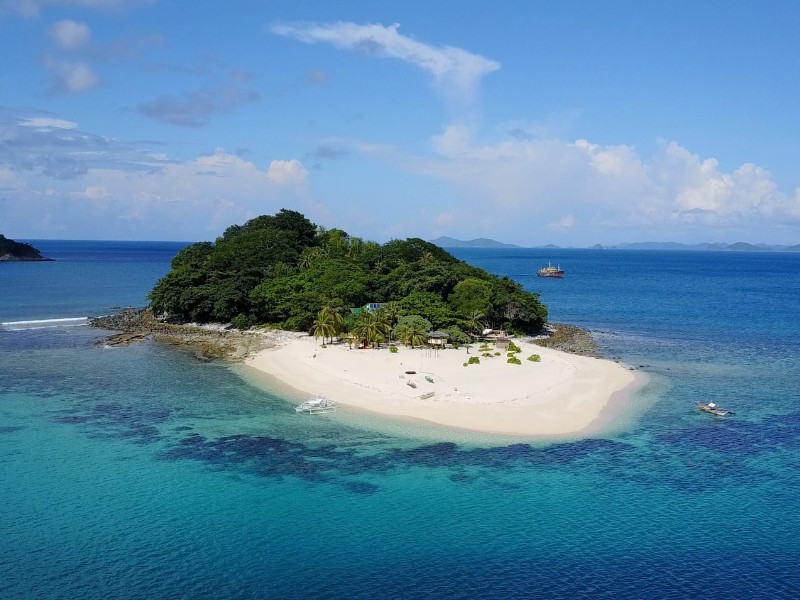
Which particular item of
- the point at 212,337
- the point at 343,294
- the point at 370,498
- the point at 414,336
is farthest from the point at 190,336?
the point at 370,498

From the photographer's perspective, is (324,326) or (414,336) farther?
(324,326)

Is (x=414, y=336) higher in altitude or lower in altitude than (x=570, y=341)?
higher

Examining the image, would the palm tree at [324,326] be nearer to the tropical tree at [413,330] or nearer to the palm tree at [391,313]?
the palm tree at [391,313]

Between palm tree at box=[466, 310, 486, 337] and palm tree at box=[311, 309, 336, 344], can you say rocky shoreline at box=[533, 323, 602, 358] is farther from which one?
palm tree at box=[311, 309, 336, 344]

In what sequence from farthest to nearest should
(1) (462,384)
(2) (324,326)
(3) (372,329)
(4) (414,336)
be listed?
1. (2) (324,326)
2. (3) (372,329)
3. (4) (414,336)
4. (1) (462,384)

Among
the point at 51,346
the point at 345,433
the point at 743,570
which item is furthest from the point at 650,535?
the point at 51,346

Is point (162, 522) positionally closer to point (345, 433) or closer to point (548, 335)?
point (345, 433)

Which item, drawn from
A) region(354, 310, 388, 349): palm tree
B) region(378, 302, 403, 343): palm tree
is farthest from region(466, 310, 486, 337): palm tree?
region(354, 310, 388, 349): palm tree

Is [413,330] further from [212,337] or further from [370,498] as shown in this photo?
[370,498]
